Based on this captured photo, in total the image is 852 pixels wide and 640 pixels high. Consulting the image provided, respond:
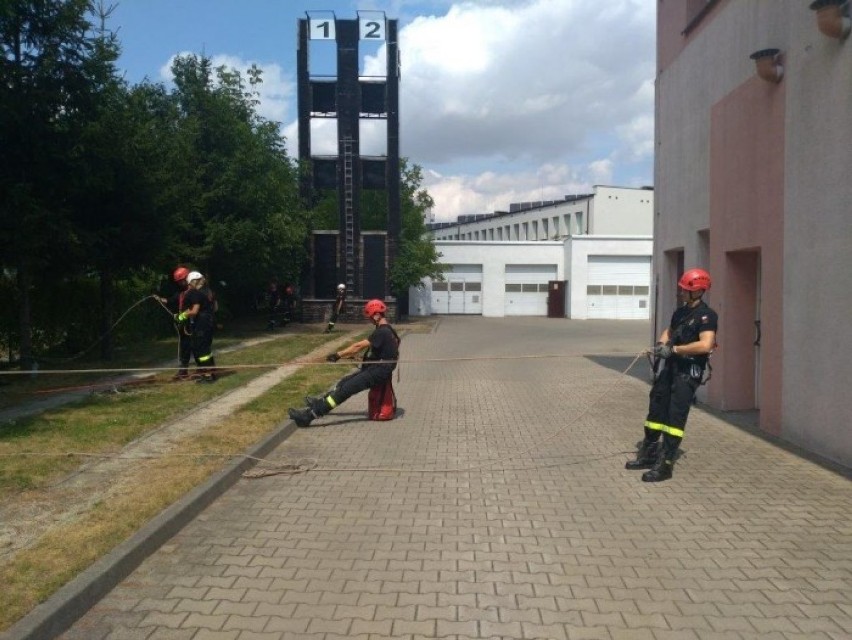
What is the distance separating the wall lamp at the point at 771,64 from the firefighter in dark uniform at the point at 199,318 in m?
8.77

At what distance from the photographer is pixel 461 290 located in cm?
4497

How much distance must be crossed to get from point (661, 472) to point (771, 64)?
499 centimetres

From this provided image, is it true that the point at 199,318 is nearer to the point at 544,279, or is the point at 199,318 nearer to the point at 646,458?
the point at 646,458

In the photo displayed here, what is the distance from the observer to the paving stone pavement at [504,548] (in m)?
4.26

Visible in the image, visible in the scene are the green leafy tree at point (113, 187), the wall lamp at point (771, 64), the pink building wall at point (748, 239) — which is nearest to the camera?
the wall lamp at point (771, 64)

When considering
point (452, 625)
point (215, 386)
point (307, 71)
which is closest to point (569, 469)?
point (452, 625)

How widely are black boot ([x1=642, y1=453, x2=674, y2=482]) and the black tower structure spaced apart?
26.5 metres

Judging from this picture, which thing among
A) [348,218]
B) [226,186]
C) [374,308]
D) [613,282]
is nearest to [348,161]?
[348,218]

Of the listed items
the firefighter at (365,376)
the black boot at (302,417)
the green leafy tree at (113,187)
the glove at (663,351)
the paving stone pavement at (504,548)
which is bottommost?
the paving stone pavement at (504,548)

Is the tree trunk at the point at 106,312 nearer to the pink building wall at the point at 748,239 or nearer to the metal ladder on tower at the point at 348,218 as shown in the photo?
the pink building wall at the point at 748,239

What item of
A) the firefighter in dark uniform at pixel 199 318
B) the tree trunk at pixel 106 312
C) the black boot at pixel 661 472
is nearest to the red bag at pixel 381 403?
the firefighter in dark uniform at pixel 199 318

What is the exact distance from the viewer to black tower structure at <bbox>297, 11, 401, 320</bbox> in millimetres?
33594

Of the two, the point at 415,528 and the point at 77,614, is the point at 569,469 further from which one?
the point at 77,614

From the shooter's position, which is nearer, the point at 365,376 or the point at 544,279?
the point at 365,376
